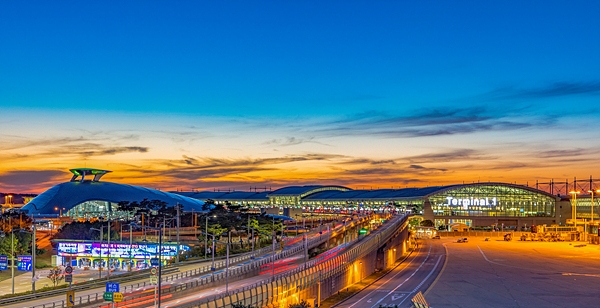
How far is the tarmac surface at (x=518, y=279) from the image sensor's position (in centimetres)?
7444

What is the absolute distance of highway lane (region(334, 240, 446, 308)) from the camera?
71875 mm

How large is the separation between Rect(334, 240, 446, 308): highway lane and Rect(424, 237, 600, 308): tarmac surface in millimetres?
1863

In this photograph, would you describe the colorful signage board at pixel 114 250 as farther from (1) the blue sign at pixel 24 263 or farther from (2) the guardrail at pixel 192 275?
(1) the blue sign at pixel 24 263

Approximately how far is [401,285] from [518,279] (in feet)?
62.0

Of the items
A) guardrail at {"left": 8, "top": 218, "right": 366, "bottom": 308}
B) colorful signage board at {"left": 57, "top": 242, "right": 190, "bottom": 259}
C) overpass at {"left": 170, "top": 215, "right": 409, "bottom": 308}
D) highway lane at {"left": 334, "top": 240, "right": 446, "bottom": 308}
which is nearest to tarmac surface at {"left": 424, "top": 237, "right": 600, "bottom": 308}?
highway lane at {"left": 334, "top": 240, "right": 446, "bottom": 308}

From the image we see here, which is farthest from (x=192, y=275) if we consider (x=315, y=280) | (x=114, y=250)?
(x=114, y=250)

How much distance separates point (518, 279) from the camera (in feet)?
308

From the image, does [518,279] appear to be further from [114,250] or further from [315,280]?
[114,250]

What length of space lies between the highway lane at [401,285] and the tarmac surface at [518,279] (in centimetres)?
186

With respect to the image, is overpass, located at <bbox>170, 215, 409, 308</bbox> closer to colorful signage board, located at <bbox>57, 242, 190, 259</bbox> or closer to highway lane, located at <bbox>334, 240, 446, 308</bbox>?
highway lane, located at <bbox>334, 240, 446, 308</bbox>

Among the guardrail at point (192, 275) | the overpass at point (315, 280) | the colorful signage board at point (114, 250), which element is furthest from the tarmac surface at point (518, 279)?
the colorful signage board at point (114, 250)

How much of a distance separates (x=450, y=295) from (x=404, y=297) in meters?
6.75

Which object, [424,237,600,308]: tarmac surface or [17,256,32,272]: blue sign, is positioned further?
[424,237,600,308]: tarmac surface

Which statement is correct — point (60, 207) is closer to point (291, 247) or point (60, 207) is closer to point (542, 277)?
point (291, 247)
